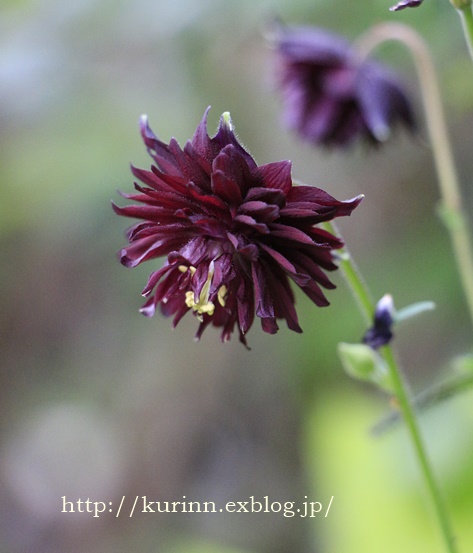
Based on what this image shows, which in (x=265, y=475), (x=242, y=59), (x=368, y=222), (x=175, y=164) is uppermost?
(x=242, y=59)

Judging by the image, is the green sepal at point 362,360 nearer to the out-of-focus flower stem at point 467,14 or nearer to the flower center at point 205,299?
the flower center at point 205,299

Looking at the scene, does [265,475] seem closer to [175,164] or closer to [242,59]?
[242,59]

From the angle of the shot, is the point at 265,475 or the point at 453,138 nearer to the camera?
the point at 453,138

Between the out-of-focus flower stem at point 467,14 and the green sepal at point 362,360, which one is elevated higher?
the out-of-focus flower stem at point 467,14

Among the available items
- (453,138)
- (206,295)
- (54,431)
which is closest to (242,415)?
(54,431)

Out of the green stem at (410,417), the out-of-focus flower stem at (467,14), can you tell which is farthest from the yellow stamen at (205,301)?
the out-of-focus flower stem at (467,14)

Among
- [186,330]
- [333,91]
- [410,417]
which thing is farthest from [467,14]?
[186,330]
